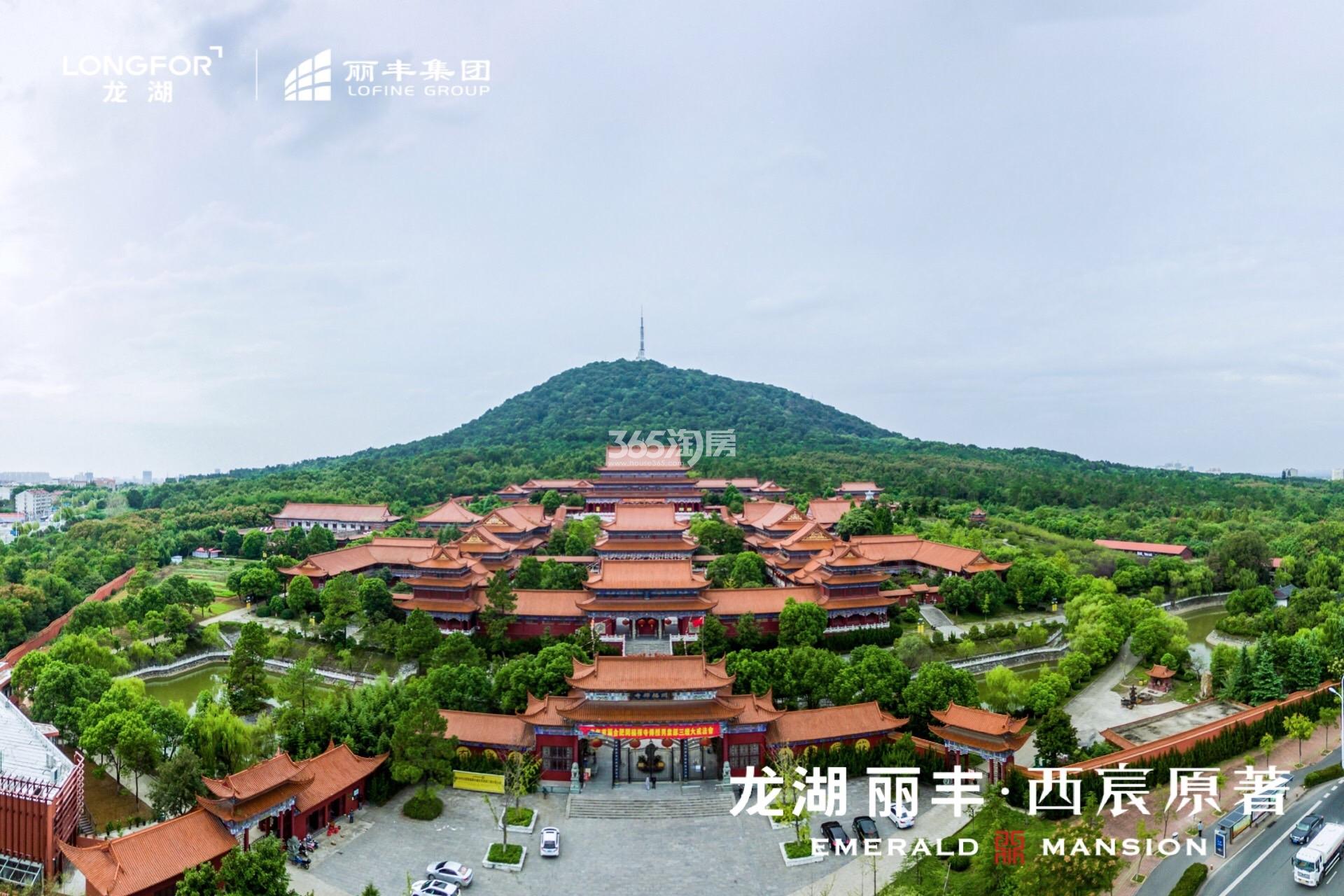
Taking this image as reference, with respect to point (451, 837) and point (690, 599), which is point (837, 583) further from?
point (451, 837)

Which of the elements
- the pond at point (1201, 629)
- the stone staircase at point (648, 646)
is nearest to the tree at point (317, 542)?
the stone staircase at point (648, 646)

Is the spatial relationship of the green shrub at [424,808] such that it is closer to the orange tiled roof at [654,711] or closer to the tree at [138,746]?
the orange tiled roof at [654,711]

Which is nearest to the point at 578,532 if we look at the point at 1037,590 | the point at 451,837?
the point at 1037,590

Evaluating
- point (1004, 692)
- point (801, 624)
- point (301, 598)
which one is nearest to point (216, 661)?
point (301, 598)

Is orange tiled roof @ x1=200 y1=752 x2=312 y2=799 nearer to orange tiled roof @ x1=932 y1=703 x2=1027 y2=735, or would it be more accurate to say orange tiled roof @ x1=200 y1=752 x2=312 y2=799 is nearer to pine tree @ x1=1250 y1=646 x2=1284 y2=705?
orange tiled roof @ x1=932 y1=703 x2=1027 y2=735

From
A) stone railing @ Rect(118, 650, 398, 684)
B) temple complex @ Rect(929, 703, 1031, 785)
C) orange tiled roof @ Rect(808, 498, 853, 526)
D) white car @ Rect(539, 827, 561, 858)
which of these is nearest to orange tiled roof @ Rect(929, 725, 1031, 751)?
temple complex @ Rect(929, 703, 1031, 785)

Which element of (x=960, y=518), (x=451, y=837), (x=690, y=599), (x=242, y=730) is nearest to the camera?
(x=451, y=837)
